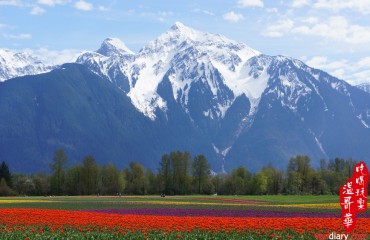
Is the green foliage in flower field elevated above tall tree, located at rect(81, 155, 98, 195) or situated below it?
below

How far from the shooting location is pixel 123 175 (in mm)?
155000

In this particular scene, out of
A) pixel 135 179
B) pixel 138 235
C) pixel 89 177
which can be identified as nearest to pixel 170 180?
pixel 135 179

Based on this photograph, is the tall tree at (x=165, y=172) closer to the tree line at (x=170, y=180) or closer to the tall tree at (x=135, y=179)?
the tree line at (x=170, y=180)

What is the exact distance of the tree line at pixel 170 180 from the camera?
143375mm

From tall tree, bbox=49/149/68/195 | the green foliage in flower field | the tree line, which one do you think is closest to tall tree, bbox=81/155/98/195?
the tree line

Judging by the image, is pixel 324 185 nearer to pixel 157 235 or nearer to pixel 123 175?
pixel 123 175

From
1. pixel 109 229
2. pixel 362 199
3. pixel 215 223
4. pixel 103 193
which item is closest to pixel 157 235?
pixel 109 229

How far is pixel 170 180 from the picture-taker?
15325 cm

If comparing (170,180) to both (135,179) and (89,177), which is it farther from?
(89,177)

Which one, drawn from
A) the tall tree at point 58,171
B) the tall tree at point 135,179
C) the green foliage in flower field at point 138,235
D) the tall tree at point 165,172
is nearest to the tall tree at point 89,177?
the tall tree at point 58,171

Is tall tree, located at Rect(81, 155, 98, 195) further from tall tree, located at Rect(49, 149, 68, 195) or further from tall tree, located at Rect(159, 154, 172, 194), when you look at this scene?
tall tree, located at Rect(159, 154, 172, 194)

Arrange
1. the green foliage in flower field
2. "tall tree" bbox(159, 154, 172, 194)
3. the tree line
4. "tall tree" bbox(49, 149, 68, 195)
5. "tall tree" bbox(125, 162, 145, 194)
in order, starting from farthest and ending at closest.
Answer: "tall tree" bbox(159, 154, 172, 194), "tall tree" bbox(125, 162, 145, 194), the tree line, "tall tree" bbox(49, 149, 68, 195), the green foliage in flower field

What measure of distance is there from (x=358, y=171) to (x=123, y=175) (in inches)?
5407

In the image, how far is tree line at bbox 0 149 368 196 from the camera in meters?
143
